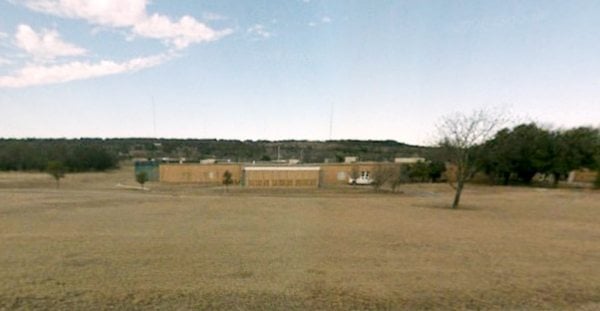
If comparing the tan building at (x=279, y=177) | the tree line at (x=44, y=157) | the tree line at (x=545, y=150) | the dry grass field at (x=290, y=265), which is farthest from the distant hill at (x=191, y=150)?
the dry grass field at (x=290, y=265)

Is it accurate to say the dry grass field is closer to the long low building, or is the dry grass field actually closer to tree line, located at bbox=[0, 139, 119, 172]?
the long low building

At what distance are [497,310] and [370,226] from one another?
33.7ft

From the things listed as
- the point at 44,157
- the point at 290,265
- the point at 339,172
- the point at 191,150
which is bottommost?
the point at 290,265

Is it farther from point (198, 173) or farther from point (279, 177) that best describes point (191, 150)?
point (279, 177)

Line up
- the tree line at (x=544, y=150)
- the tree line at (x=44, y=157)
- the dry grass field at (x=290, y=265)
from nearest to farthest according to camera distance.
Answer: the dry grass field at (x=290, y=265), the tree line at (x=544, y=150), the tree line at (x=44, y=157)

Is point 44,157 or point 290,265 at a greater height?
point 44,157

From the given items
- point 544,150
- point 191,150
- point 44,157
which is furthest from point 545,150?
point 191,150

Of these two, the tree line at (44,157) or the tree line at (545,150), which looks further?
the tree line at (44,157)

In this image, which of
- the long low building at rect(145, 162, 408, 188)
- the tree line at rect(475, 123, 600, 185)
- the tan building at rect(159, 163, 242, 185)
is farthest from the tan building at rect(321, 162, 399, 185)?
the tree line at rect(475, 123, 600, 185)

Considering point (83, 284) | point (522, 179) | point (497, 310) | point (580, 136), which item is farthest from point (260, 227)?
point (522, 179)

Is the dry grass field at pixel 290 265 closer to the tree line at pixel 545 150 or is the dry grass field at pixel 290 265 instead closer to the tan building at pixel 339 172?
the tree line at pixel 545 150

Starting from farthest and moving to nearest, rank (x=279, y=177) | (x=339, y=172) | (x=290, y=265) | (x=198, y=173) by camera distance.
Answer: (x=339, y=172), (x=198, y=173), (x=279, y=177), (x=290, y=265)

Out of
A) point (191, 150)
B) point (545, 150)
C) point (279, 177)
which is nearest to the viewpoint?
point (545, 150)

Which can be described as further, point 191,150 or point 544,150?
point 191,150
